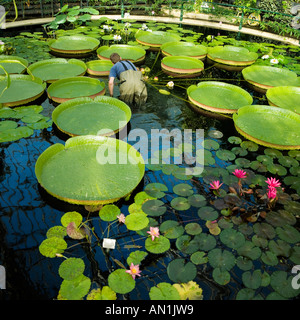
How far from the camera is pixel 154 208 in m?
3.09

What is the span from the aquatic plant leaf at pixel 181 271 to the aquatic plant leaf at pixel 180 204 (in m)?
0.68

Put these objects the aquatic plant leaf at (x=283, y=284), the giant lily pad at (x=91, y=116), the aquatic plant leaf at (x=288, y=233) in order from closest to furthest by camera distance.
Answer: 1. the aquatic plant leaf at (x=283, y=284)
2. the aquatic plant leaf at (x=288, y=233)
3. the giant lily pad at (x=91, y=116)

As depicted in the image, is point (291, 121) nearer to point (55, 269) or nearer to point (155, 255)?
point (155, 255)

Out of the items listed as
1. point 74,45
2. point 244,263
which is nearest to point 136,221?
point 244,263

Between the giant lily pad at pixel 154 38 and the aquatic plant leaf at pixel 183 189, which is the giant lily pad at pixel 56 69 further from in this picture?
the aquatic plant leaf at pixel 183 189

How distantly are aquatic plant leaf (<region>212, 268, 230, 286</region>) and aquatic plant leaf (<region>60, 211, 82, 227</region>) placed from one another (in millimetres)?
1485

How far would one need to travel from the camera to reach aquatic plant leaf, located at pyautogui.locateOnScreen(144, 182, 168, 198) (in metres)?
3.28

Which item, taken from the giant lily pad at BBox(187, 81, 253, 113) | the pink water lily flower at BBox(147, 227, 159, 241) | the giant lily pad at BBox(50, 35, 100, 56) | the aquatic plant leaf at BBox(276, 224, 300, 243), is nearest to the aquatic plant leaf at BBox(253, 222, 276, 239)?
the aquatic plant leaf at BBox(276, 224, 300, 243)

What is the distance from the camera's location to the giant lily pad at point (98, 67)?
607 centimetres

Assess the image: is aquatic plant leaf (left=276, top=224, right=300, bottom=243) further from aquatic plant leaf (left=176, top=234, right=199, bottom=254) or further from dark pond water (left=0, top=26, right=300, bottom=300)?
aquatic plant leaf (left=176, top=234, right=199, bottom=254)

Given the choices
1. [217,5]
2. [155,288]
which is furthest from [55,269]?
[217,5]

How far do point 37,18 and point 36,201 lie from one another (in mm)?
8665

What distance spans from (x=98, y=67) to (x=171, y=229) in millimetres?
4873

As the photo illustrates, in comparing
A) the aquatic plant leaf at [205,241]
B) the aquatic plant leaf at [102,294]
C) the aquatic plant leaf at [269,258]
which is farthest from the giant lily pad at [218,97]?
the aquatic plant leaf at [102,294]
